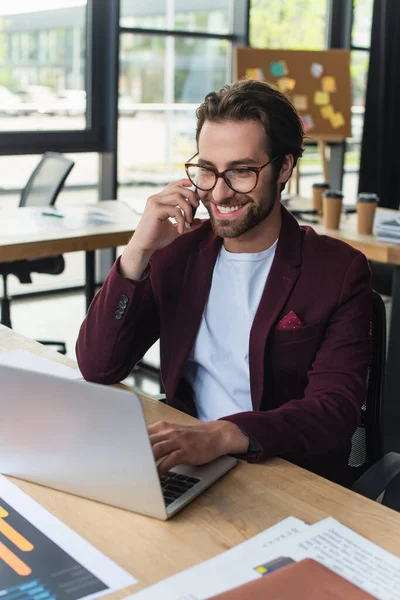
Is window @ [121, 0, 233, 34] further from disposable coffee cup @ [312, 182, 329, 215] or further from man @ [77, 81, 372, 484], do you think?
man @ [77, 81, 372, 484]

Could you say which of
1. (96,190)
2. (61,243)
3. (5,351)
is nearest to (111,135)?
(96,190)

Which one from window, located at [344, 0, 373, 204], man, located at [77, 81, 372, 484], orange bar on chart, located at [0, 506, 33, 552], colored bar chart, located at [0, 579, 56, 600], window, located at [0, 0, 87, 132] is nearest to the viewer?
colored bar chart, located at [0, 579, 56, 600]

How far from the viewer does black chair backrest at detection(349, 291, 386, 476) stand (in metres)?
1.57

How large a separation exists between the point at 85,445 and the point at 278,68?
4.39m

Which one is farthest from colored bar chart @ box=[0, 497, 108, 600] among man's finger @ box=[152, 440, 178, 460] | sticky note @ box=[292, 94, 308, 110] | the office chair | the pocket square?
sticky note @ box=[292, 94, 308, 110]

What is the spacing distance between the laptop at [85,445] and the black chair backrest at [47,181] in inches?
110

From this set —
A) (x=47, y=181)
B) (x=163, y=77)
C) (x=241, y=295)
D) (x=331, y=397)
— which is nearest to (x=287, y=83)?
(x=163, y=77)

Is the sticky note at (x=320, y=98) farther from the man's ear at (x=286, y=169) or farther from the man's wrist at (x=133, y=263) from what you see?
the man's wrist at (x=133, y=263)

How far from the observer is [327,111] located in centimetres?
533

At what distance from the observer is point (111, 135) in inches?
198

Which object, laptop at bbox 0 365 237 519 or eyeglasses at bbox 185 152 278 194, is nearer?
laptop at bbox 0 365 237 519

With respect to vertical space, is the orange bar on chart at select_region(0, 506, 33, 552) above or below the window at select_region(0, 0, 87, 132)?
below

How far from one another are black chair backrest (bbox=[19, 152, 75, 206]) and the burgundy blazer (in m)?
2.25

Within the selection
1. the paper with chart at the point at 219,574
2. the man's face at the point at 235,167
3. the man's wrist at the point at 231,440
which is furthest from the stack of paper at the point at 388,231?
the paper with chart at the point at 219,574
